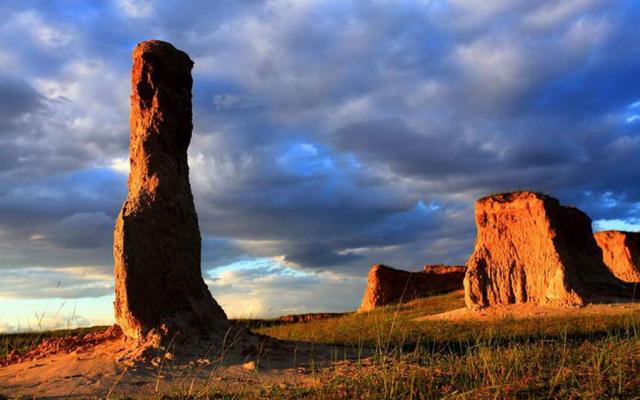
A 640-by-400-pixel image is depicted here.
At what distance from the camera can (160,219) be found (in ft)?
42.0

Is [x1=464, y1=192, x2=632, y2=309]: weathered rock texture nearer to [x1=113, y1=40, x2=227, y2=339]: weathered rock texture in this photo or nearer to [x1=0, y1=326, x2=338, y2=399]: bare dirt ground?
[x1=0, y1=326, x2=338, y2=399]: bare dirt ground

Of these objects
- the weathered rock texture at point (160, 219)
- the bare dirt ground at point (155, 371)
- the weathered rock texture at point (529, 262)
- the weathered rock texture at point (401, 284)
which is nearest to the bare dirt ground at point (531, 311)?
the weathered rock texture at point (529, 262)

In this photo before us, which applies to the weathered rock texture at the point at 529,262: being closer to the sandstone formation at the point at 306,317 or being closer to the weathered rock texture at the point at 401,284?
the weathered rock texture at the point at 401,284

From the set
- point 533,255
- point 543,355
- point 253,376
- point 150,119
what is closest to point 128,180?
point 150,119

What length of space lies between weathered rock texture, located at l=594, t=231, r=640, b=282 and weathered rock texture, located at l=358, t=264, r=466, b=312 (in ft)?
30.0

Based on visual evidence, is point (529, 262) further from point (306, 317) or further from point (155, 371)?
point (155, 371)

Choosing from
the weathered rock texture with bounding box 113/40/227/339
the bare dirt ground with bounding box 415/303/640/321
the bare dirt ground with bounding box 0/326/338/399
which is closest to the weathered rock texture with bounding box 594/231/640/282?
the bare dirt ground with bounding box 415/303/640/321

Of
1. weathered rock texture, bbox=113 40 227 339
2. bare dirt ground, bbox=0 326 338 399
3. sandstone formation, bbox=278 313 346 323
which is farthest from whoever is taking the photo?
sandstone formation, bbox=278 313 346 323

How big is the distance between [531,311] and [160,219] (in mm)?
14439

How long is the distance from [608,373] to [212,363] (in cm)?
657

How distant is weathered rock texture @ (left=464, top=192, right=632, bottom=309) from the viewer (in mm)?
22656

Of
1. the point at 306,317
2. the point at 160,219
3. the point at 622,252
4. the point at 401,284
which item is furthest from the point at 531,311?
the point at 622,252

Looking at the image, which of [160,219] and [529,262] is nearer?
[160,219]

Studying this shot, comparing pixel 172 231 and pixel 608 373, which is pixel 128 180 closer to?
pixel 172 231
